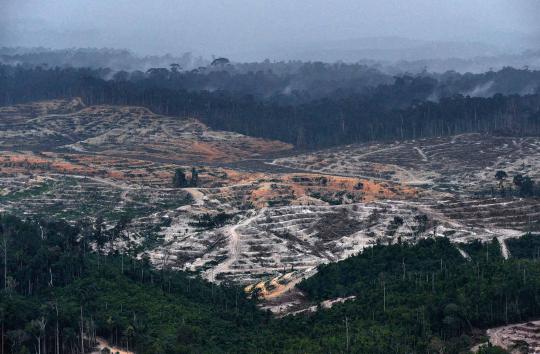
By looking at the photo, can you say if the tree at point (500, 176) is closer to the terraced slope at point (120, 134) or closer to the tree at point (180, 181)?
the tree at point (180, 181)

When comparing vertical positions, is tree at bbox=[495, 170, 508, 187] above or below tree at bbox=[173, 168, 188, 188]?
below

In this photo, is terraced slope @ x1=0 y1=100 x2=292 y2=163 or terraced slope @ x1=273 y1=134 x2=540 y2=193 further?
terraced slope @ x1=0 y1=100 x2=292 y2=163

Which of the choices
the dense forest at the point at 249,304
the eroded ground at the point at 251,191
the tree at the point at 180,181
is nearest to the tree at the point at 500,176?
the eroded ground at the point at 251,191

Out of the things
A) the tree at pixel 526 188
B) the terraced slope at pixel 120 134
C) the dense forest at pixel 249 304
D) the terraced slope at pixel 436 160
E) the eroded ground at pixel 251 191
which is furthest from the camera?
the terraced slope at pixel 120 134

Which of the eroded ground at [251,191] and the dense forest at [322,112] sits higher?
the dense forest at [322,112]

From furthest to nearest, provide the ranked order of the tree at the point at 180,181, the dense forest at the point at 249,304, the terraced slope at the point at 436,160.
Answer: the terraced slope at the point at 436,160, the tree at the point at 180,181, the dense forest at the point at 249,304

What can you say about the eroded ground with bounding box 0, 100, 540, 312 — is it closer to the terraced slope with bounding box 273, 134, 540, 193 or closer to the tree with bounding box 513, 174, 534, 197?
the terraced slope with bounding box 273, 134, 540, 193

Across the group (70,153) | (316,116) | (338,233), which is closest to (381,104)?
(316,116)

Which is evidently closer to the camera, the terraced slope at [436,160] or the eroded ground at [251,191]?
the eroded ground at [251,191]

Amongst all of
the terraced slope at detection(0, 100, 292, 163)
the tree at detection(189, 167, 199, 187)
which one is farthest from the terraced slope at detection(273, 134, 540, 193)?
the tree at detection(189, 167, 199, 187)
